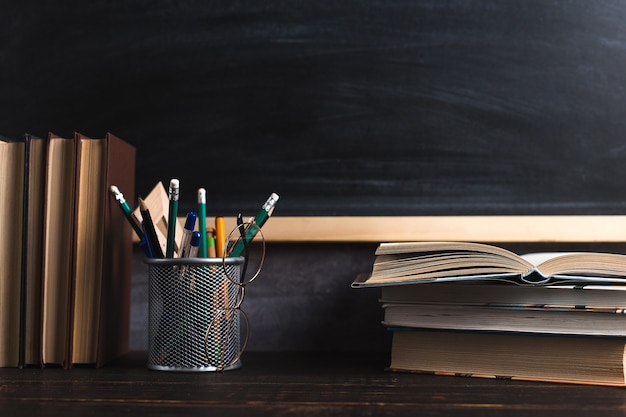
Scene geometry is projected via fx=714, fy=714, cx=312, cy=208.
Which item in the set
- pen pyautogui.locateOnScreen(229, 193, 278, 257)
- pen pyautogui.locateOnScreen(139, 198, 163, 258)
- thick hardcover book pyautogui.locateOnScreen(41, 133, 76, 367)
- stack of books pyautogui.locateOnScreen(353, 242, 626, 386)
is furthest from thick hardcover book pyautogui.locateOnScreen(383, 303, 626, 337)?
thick hardcover book pyautogui.locateOnScreen(41, 133, 76, 367)

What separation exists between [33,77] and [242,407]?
751 mm

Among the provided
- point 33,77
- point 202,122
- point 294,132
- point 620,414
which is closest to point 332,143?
point 294,132

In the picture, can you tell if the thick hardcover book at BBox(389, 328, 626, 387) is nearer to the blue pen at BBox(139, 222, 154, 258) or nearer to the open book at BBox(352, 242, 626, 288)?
the open book at BBox(352, 242, 626, 288)

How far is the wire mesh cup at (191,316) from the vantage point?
91 cm

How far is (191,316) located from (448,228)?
0.42 meters

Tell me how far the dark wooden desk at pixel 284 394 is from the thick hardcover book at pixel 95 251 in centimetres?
4

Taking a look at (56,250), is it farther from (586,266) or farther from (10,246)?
(586,266)

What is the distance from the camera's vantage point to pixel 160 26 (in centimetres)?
119

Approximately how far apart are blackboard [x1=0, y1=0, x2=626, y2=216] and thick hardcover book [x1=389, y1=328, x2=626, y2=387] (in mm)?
A: 280

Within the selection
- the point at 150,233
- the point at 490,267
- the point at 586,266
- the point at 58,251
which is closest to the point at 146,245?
the point at 150,233

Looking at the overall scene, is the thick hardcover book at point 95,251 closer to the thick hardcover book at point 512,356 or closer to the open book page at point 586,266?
the thick hardcover book at point 512,356

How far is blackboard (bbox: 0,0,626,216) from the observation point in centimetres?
111

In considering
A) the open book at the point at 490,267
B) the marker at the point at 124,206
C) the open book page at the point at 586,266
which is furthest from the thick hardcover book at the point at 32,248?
the open book page at the point at 586,266

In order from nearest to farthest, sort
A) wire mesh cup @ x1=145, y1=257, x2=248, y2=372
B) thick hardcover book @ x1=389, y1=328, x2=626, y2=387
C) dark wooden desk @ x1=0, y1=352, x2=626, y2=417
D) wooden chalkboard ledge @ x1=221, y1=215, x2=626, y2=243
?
dark wooden desk @ x1=0, y1=352, x2=626, y2=417 < thick hardcover book @ x1=389, y1=328, x2=626, y2=387 < wire mesh cup @ x1=145, y1=257, x2=248, y2=372 < wooden chalkboard ledge @ x1=221, y1=215, x2=626, y2=243
